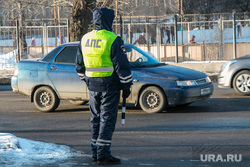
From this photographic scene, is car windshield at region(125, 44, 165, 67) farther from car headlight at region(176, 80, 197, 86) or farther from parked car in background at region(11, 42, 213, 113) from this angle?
car headlight at region(176, 80, 197, 86)

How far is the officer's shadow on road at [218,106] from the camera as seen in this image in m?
10.7

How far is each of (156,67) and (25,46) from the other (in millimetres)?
13223

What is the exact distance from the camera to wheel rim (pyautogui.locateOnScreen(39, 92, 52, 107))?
11070 millimetres

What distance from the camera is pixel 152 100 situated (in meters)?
10.4

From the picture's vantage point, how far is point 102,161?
5969 mm

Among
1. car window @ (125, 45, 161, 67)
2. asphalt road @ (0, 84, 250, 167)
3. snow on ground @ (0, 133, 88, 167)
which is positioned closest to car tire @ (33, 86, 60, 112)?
asphalt road @ (0, 84, 250, 167)

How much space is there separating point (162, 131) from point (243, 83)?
5.21 m

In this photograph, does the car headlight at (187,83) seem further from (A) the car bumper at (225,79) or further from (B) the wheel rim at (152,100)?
(A) the car bumper at (225,79)

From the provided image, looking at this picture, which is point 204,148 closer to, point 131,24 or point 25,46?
point 131,24

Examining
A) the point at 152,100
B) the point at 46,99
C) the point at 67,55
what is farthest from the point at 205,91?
the point at 46,99

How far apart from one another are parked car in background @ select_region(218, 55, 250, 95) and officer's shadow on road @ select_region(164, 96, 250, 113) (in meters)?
0.53

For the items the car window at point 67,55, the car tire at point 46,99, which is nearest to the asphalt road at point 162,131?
the car tire at point 46,99

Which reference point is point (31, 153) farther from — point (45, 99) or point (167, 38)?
point (167, 38)

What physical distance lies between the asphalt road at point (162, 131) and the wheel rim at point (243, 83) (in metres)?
0.30
